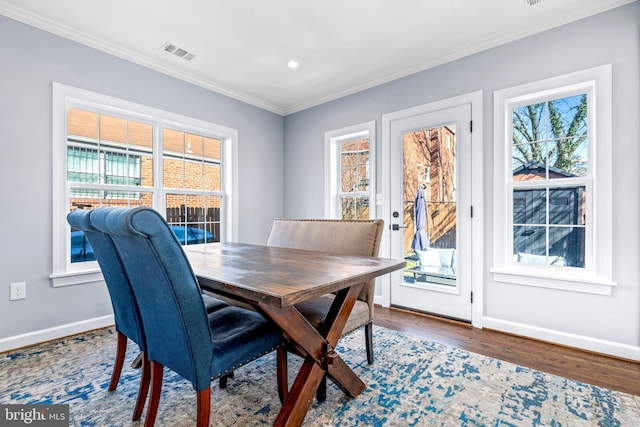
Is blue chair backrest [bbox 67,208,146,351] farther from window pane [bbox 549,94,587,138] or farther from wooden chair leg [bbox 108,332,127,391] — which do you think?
window pane [bbox 549,94,587,138]

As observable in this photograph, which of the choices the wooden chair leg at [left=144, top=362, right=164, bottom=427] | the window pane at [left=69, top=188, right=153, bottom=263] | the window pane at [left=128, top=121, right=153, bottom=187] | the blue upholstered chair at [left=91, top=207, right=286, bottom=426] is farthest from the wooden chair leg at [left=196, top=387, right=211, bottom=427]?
the window pane at [left=128, top=121, right=153, bottom=187]

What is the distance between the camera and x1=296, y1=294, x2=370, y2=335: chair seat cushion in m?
1.60

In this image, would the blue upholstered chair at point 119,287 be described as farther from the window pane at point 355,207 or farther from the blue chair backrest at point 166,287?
the window pane at point 355,207

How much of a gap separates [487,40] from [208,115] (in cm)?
295

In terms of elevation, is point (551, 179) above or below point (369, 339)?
above

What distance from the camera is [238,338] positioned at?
1278 millimetres

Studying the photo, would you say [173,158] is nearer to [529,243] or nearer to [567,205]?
[529,243]

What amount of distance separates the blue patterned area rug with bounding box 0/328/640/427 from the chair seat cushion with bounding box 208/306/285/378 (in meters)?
0.43

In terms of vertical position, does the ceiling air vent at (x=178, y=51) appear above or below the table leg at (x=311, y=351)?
above

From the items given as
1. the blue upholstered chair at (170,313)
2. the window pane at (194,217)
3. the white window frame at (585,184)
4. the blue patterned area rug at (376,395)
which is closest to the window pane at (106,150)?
the window pane at (194,217)

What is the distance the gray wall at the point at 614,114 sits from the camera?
2111 mm

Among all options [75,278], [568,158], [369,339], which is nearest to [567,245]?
[568,158]
